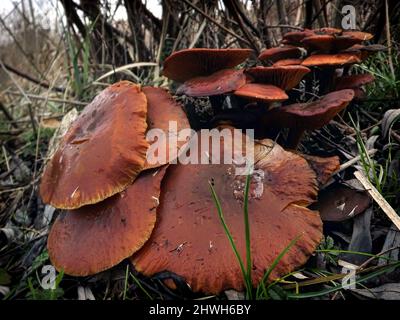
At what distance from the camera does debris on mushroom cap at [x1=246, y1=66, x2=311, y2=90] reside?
4.94 feet

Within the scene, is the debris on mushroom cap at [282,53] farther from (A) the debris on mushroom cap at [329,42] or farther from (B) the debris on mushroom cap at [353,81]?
(B) the debris on mushroom cap at [353,81]

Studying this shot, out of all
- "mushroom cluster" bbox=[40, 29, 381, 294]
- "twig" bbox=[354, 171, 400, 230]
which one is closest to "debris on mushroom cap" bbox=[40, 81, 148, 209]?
"mushroom cluster" bbox=[40, 29, 381, 294]

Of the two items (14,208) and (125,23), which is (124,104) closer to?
(14,208)

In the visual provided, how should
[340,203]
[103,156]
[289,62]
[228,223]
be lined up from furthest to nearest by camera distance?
[289,62] → [340,203] → [103,156] → [228,223]

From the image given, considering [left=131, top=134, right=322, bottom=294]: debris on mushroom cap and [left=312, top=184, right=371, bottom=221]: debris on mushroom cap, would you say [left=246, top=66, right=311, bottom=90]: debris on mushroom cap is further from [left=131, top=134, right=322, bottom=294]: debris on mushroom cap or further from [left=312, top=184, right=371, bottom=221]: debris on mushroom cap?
[left=312, top=184, right=371, bottom=221]: debris on mushroom cap

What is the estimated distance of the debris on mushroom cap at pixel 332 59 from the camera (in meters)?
1.60

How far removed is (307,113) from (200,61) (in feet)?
1.84

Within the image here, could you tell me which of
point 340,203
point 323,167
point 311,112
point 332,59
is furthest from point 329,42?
point 340,203

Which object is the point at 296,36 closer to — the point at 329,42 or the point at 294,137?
the point at 329,42

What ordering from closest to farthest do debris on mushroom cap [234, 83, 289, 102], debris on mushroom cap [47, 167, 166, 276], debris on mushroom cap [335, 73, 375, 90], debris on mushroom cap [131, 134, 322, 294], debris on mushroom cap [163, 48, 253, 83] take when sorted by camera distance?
debris on mushroom cap [131, 134, 322, 294], debris on mushroom cap [47, 167, 166, 276], debris on mushroom cap [234, 83, 289, 102], debris on mushroom cap [163, 48, 253, 83], debris on mushroom cap [335, 73, 375, 90]

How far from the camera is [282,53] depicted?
1.79m

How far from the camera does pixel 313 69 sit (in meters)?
1.90

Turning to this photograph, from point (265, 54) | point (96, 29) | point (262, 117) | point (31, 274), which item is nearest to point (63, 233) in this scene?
point (31, 274)

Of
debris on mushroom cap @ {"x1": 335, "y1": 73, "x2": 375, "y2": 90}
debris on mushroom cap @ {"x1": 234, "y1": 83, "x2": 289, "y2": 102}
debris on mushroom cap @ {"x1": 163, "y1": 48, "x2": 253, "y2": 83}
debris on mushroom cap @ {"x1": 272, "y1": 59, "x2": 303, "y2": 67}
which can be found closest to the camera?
debris on mushroom cap @ {"x1": 234, "y1": 83, "x2": 289, "y2": 102}
